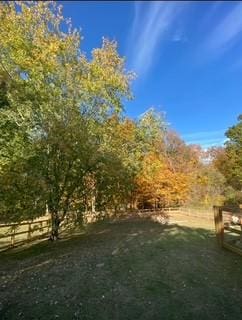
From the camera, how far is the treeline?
10.5m

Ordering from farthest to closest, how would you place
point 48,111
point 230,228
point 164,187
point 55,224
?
point 164,187
point 55,224
point 48,111
point 230,228

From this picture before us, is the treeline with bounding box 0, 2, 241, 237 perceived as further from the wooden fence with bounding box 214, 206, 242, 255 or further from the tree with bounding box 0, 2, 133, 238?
the wooden fence with bounding box 214, 206, 242, 255

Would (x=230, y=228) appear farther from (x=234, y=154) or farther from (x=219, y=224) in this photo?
(x=234, y=154)

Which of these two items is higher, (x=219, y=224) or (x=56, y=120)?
(x=56, y=120)

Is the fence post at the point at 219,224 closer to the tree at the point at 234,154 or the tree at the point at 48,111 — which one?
the tree at the point at 48,111

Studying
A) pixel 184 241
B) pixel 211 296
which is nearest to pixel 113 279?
pixel 211 296

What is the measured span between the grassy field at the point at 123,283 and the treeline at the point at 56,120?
220cm

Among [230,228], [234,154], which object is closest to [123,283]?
[230,228]

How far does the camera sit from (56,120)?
11.0 m

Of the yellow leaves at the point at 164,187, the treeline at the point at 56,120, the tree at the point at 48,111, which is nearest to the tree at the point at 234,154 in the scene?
the yellow leaves at the point at 164,187

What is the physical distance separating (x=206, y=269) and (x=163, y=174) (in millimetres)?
22761

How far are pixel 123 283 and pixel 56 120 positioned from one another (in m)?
6.57

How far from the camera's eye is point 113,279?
6.75 metres

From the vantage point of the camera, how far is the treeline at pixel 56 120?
10508mm
